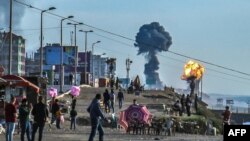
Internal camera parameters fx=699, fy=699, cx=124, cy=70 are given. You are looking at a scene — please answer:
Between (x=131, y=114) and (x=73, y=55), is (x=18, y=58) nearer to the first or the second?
(x=73, y=55)

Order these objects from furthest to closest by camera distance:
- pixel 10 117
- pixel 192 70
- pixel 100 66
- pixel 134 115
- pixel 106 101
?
pixel 100 66 < pixel 192 70 < pixel 106 101 < pixel 134 115 < pixel 10 117

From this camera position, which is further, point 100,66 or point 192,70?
point 100,66

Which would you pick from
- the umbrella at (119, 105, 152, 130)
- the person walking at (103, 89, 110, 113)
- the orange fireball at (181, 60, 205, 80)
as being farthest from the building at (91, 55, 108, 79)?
the umbrella at (119, 105, 152, 130)

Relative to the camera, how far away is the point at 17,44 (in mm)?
191875

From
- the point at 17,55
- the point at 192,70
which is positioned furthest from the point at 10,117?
the point at 17,55

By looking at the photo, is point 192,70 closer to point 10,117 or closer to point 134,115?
point 134,115

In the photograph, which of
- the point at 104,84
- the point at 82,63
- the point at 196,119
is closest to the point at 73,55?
the point at 104,84

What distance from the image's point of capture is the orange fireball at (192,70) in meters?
71.9

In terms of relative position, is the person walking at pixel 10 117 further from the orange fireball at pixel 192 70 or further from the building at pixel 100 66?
the building at pixel 100 66

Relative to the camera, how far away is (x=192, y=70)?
72188 mm

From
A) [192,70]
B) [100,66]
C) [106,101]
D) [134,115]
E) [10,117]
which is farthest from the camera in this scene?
[100,66]

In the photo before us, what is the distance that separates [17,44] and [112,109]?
14577 centimetres

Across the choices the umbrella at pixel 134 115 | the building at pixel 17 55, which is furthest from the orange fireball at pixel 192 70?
the building at pixel 17 55

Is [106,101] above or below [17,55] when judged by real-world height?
below
